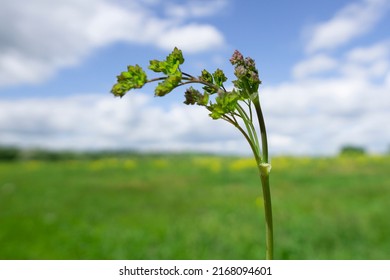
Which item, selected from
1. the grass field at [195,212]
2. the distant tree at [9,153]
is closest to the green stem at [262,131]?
the grass field at [195,212]

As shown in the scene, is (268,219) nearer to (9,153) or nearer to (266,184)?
(266,184)

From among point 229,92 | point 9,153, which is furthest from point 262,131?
point 9,153

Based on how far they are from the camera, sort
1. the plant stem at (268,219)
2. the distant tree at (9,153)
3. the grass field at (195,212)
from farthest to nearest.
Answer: the distant tree at (9,153)
the grass field at (195,212)
the plant stem at (268,219)

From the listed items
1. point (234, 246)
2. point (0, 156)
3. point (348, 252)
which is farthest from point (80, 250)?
point (0, 156)

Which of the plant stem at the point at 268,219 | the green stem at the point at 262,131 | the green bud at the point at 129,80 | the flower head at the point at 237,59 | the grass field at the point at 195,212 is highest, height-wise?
the flower head at the point at 237,59

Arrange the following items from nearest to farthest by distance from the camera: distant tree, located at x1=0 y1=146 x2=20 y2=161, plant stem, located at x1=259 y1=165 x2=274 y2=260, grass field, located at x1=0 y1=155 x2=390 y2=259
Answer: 1. plant stem, located at x1=259 y1=165 x2=274 y2=260
2. grass field, located at x1=0 y1=155 x2=390 y2=259
3. distant tree, located at x1=0 y1=146 x2=20 y2=161

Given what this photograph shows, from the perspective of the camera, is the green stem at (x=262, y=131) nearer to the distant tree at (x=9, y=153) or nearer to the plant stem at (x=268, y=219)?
the plant stem at (x=268, y=219)

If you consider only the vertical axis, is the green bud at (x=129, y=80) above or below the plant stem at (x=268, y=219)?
above

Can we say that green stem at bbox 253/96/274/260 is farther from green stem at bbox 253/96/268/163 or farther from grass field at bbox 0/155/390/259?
grass field at bbox 0/155/390/259

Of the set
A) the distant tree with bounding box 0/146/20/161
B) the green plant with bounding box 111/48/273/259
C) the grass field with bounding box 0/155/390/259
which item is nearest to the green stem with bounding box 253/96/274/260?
the green plant with bounding box 111/48/273/259
